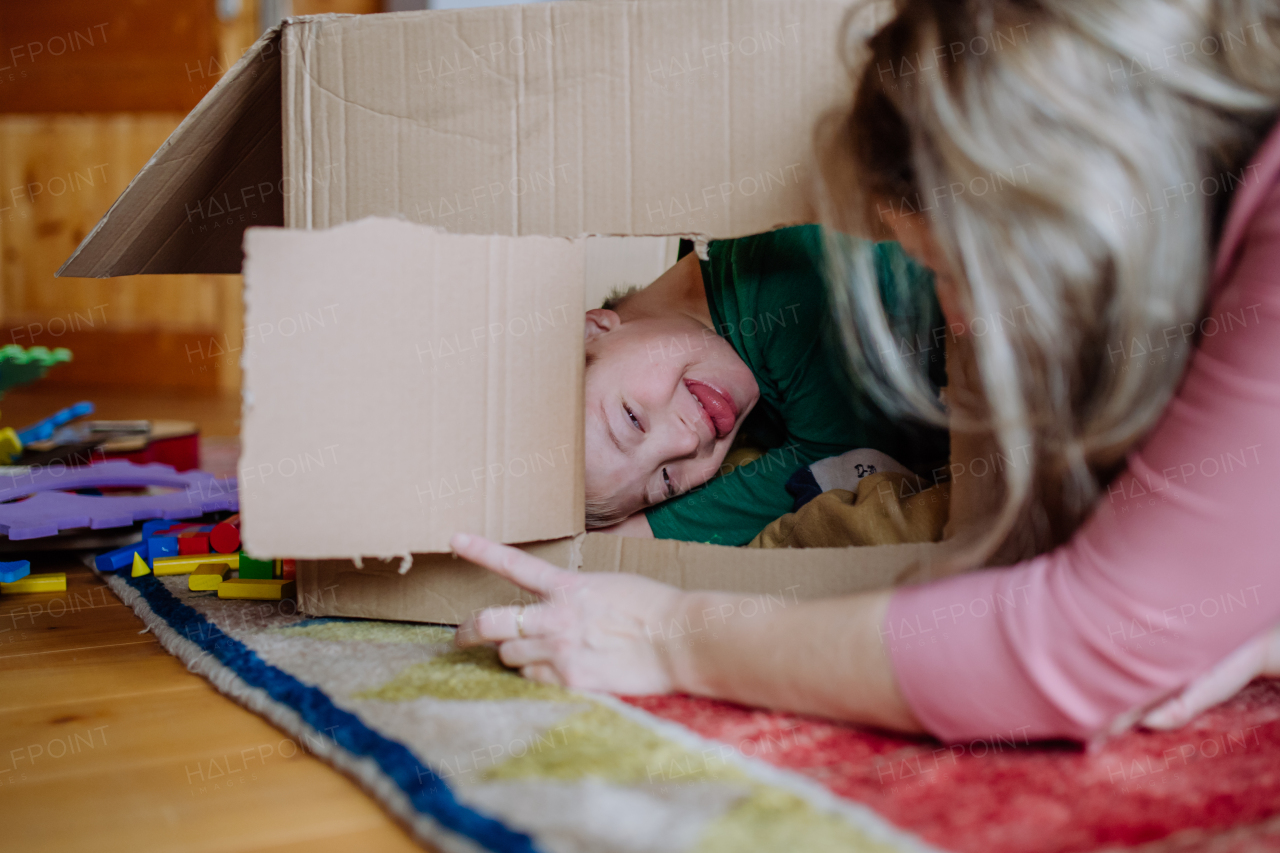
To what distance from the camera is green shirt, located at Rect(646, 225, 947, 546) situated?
1050mm

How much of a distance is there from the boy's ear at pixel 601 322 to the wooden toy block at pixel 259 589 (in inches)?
16.4

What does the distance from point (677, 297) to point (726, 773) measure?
0.76m

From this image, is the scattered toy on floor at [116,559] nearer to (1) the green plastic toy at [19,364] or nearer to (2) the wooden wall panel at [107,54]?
(1) the green plastic toy at [19,364]

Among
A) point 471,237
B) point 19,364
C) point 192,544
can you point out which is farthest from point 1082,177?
point 19,364

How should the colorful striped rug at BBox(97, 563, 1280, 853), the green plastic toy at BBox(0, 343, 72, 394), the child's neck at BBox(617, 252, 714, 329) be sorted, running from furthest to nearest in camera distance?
the green plastic toy at BBox(0, 343, 72, 394) → the child's neck at BBox(617, 252, 714, 329) → the colorful striped rug at BBox(97, 563, 1280, 853)

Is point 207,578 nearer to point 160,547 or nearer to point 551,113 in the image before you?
point 160,547

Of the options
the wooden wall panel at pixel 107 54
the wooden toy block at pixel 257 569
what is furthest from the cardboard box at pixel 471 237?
the wooden wall panel at pixel 107 54

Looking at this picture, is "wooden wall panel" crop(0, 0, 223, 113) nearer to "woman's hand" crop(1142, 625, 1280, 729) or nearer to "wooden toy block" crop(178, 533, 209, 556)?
"wooden toy block" crop(178, 533, 209, 556)

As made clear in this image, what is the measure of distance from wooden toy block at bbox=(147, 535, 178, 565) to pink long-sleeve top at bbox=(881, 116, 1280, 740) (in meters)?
0.83

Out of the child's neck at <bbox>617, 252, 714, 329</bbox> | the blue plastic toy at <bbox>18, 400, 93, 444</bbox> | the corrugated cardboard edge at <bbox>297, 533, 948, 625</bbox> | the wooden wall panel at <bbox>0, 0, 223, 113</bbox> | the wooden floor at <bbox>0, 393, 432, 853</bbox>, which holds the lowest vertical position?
the wooden floor at <bbox>0, 393, 432, 853</bbox>

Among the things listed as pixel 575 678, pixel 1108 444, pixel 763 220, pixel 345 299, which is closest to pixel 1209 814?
pixel 1108 444

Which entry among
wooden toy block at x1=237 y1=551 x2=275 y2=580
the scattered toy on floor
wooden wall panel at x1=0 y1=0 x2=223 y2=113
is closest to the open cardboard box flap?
wooden toy block at x1=237 y1=551 x2=275 y2=580

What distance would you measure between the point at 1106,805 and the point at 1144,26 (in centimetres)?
38

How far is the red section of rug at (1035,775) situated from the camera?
1.51ft
